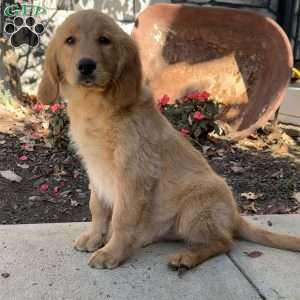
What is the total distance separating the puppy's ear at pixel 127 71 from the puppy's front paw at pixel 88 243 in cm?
83

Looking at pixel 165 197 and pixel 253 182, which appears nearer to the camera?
pixel 165 197

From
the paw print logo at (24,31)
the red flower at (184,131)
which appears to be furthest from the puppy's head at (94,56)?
the paw print logo at (24,31)

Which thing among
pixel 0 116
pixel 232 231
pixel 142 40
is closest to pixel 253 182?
pixel 232 231

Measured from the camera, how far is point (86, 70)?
2443 mm

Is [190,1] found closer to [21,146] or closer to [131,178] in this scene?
[21,146]

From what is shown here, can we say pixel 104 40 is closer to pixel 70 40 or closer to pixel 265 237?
pixel 70 40

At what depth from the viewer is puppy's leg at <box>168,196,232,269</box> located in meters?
2.73

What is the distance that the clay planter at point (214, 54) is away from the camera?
568cm

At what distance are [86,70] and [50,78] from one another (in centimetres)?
34

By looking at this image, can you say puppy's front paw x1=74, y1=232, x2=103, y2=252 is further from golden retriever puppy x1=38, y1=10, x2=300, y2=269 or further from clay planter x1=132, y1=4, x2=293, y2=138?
clay planter x1=132, y1=4, x2=293, y2=138

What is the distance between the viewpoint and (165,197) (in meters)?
2.77

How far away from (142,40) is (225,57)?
0.99 m

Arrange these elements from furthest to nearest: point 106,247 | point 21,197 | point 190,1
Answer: point 190,1, point 21,197, point 106,247

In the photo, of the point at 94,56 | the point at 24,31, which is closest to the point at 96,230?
the point at 94,56
